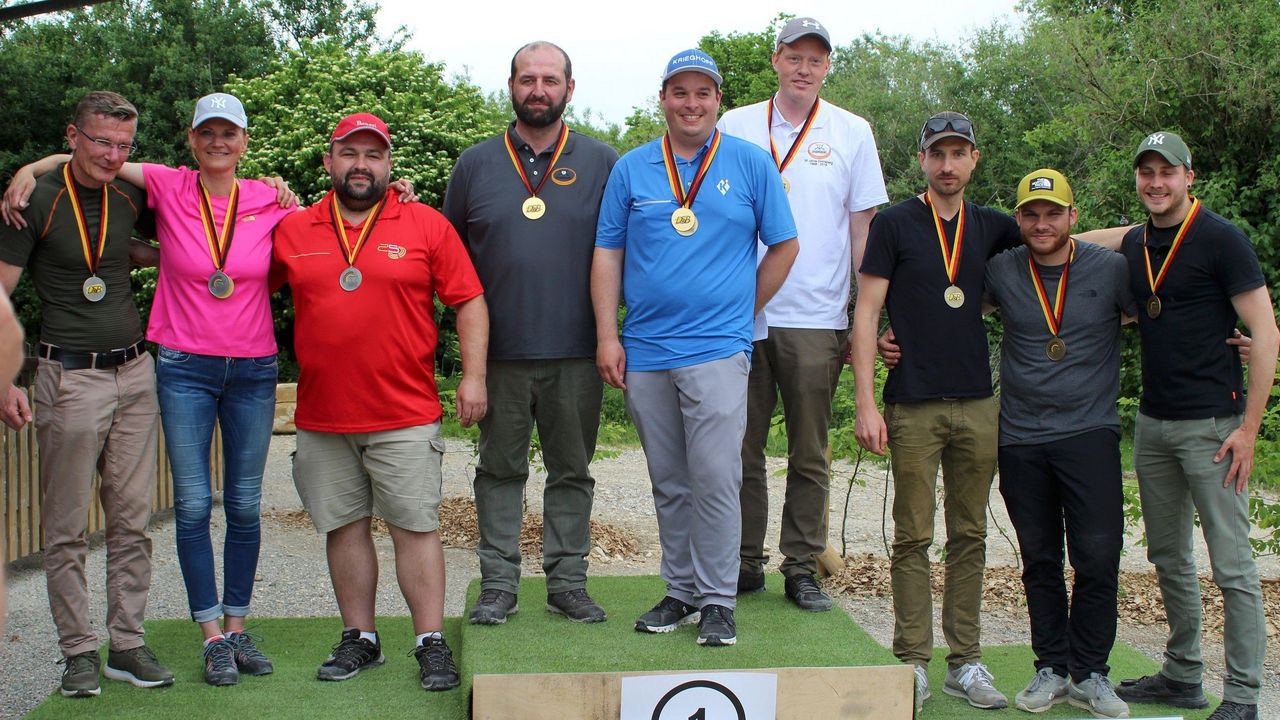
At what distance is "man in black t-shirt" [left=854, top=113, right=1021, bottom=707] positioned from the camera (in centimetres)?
437

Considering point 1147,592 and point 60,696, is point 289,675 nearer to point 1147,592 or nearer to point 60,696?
point 60,696

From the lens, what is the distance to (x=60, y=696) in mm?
4289

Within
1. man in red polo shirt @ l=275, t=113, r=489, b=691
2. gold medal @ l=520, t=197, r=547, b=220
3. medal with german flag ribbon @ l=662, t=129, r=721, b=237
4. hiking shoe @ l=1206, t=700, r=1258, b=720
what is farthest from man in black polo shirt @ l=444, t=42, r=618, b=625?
hiking shoe @ l=1206, t=700, r=1258, b=720

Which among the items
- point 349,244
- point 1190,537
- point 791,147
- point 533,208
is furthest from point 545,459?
point 1190,537

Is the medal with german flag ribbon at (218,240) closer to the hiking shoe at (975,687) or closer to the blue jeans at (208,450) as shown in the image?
the blue jeans at (208,450)

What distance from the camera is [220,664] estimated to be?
445 cm

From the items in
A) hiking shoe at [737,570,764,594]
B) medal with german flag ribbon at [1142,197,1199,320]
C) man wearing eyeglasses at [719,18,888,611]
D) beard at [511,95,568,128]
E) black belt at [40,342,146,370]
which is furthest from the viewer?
hiking shoe at [737,570,764,594]

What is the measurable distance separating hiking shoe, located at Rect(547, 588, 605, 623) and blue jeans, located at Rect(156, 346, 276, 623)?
123cm

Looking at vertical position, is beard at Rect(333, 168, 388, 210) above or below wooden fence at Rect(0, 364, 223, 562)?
above

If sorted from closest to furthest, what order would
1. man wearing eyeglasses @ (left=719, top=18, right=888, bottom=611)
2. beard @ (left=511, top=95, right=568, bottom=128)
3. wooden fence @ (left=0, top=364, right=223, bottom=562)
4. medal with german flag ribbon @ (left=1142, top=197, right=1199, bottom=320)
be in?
medal with german flag ribbon @ (left=1142, top=197, right=1199, bottom=320)
beard @ (left=511, top=95, right=568, bottom=128)
man wearing eyeglasses @ (left=719, top=18, right=888, bottom=611)
wooden fence @ (left=0, top=364, right=223, bottom=562)

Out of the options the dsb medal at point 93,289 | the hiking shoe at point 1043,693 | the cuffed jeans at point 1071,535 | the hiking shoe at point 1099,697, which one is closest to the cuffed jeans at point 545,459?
the dsb medal at point 93,289

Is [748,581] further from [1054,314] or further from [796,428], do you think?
[1054,314]

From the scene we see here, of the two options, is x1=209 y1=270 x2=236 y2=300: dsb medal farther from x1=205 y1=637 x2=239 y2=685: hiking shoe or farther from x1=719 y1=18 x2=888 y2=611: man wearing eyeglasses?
x1=719 y1=18 x2=888 y2=611: man wearing eyeglasses

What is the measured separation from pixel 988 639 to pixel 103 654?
15.6ft
